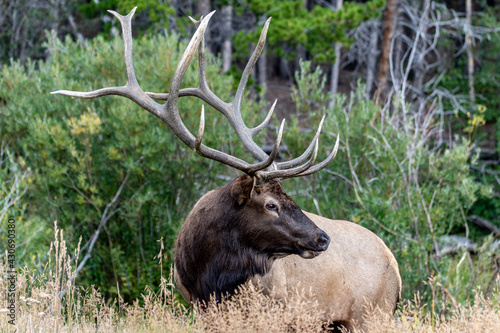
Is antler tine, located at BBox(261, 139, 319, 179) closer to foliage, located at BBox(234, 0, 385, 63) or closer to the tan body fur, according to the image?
the tan body fur

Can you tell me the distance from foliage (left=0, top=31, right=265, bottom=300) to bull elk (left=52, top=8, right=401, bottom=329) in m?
2.83

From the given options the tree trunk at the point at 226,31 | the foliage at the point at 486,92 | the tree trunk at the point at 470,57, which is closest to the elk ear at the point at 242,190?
the tree trunk at the point at 226,31

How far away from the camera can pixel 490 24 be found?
1645cm

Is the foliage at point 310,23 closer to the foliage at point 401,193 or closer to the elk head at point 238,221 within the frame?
A: the foliage at point 401,193

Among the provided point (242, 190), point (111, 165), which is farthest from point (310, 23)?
point (242, 190)

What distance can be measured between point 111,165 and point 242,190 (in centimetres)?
363

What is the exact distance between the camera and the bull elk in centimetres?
394

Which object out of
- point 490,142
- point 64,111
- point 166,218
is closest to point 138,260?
point 166,218

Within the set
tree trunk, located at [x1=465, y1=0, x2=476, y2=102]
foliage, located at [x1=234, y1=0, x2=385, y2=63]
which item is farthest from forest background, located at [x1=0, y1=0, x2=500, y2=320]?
tree trunk, located at [x1=465, y1=0, x2=476, y2=102]

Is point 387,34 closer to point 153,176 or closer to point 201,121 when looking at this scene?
point 153,176

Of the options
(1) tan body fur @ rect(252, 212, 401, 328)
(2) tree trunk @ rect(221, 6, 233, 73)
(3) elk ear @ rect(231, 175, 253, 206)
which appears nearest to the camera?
(3) elk ear @ rect(231, 175, 253, 206)

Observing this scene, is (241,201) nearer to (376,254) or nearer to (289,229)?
(289,229)

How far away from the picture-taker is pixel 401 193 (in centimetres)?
745

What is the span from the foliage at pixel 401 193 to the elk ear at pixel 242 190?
119 inches
